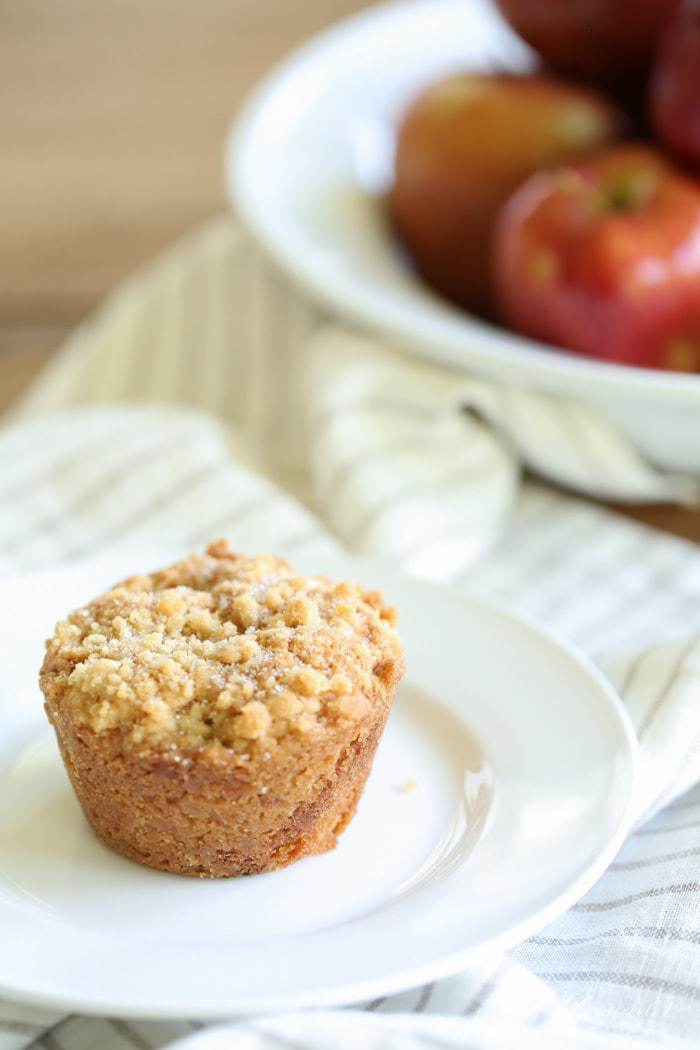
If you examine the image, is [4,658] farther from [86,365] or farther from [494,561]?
[86,365]

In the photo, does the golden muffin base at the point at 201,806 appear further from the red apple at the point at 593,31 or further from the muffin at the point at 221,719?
the red apple at the point at 593,31

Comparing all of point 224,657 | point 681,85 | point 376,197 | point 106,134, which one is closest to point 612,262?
point 681,85

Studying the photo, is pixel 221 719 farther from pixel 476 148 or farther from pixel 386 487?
pixel 476 148

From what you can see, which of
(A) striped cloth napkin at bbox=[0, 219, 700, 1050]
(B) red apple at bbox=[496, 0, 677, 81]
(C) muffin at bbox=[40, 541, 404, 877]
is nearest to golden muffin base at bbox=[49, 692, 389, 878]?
(C) muffin at bbox=[40, 541, 404, 877]

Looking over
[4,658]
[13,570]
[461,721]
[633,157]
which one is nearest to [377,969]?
[461,721]

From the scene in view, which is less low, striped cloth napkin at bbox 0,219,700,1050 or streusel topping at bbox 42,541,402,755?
streusel topping at bbox 42,541,402,755

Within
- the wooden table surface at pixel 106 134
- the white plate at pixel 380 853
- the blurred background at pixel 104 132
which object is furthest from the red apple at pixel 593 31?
the white plate at pixel 380 853

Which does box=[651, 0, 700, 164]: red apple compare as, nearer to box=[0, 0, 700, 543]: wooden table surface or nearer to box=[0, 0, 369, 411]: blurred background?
box=[0, 0, 700, 543]: wooden table surface
